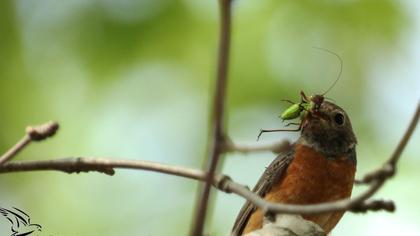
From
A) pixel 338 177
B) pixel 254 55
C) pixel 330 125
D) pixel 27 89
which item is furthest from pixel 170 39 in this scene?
pixel 338 177

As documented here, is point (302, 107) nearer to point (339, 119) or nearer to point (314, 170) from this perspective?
point (314, 170)

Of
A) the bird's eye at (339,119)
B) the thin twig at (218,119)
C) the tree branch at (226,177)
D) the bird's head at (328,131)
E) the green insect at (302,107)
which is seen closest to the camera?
the thin twig at (218,119)

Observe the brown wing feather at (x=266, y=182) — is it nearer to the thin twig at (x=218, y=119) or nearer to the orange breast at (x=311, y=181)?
the orange breast at (x=311, y=181)

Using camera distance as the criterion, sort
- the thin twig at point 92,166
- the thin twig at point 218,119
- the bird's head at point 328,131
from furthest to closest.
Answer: the bird's head at point 328,131
the thin twig at point 92,166
the thin twig at point 218,119

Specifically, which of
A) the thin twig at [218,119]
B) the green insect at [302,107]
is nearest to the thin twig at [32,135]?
the thin twig at [218,119]

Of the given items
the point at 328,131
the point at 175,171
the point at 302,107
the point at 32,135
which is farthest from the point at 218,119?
the point at 328,131

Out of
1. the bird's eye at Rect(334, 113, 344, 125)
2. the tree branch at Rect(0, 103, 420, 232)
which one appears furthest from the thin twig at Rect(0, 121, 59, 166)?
the bird's eye at Rect(334, 113, 344, 125)

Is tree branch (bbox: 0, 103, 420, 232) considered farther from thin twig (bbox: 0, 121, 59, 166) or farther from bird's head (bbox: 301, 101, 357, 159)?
bird's head (bbox: 301, 101, 357, 159)
